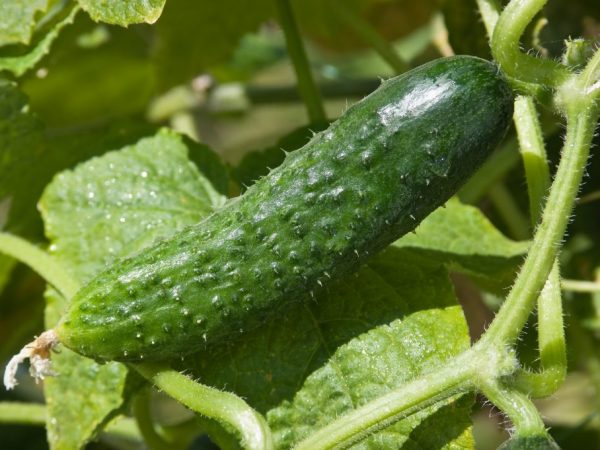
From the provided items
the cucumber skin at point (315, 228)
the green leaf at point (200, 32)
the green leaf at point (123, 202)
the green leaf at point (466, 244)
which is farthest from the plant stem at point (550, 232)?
the green leaf at point (200, 32)

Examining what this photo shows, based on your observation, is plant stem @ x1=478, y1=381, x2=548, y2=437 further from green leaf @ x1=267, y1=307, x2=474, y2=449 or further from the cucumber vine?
green leaf @ x1=267, y1=307, x2=474, y2=449

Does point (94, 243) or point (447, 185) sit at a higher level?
point (94, 243)

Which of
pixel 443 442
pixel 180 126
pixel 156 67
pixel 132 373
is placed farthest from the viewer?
pixel 180 126

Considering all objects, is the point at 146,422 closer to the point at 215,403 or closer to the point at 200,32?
the point at 215,403

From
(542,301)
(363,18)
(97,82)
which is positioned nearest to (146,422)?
(542,301)

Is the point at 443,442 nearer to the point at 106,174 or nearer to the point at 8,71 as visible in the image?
the point at 106,174

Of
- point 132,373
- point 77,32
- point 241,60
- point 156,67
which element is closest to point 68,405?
point 132,373
